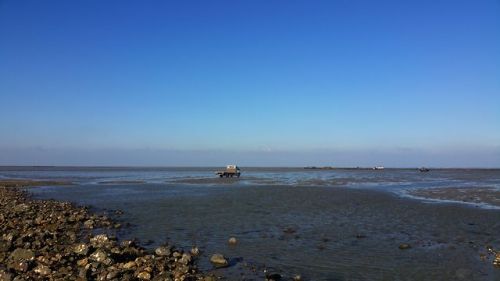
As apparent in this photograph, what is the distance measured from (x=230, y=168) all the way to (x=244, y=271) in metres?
80.7

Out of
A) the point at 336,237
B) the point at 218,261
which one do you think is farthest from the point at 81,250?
the point at 336,237

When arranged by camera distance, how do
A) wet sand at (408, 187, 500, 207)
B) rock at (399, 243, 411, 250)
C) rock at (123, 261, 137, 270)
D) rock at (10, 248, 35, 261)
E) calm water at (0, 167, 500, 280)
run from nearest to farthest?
rock at (123, 261, 137, 270), rock at (10, 248, 35, 261), calm water at (0, 167, 500, 280), rock at (399, 243, 411, 250), wet sand at (408, 187, 500, 207)

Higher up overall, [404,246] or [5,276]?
[5,276]

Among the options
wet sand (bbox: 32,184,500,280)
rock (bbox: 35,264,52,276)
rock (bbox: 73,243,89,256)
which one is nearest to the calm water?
wet sand (bbox: 32,184,500,280)

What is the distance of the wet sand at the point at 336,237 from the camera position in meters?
13.4

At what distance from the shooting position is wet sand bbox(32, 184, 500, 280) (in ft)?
44.0

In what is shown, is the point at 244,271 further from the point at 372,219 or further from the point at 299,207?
the point at 299,207

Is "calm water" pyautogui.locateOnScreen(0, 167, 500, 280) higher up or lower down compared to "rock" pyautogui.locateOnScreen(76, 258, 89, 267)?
lower down

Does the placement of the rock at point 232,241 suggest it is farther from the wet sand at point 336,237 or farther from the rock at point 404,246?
the rock at point 404,246

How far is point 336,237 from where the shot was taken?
61.5ft

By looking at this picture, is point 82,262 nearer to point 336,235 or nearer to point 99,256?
point 99,256

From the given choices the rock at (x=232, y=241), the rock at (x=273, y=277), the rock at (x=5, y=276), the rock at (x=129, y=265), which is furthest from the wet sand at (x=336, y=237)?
the rock at (x=5, y=276)

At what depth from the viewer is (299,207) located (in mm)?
30891

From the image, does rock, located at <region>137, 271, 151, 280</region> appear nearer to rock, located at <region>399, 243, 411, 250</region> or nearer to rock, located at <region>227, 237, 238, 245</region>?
rock, located at <region>227, 237, 238, 245</region>
